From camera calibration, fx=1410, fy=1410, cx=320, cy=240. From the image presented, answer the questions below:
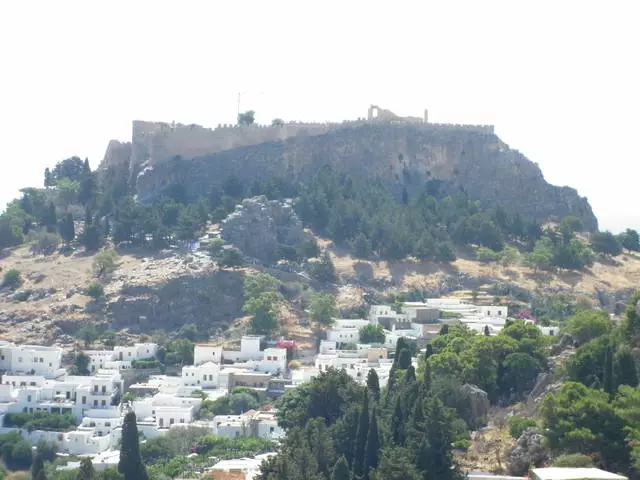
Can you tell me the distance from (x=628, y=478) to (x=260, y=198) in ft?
152

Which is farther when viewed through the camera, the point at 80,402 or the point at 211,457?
the point at 80,402

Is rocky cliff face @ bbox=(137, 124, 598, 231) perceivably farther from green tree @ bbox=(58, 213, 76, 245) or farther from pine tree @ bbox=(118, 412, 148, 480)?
pine tree @ bbox=(118, 412, 148, 480)

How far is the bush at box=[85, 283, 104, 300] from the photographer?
66.6 meters

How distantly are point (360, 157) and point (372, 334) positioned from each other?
2739 centimetres

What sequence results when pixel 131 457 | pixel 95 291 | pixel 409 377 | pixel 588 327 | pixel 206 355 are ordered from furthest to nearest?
1. pixel 95 291
2. pixel 206 355
3. pixel 588 327
4. pixel 409 377
5. pixel 131 457

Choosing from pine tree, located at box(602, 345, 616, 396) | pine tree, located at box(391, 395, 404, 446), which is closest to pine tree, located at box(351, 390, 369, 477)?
pine tree, located at box(391, 395, 404, 446)

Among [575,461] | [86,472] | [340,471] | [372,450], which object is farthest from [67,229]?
[575,461]

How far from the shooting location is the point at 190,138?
84438 mm

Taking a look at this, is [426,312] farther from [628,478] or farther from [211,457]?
[628,478]

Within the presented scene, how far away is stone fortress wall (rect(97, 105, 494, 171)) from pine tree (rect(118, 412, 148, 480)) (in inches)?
1740

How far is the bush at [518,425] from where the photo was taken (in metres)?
35.6

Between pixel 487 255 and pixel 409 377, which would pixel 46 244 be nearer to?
pixel 487 255

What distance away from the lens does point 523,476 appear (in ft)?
107

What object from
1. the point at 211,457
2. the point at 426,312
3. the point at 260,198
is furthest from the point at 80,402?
the point at 260,198
